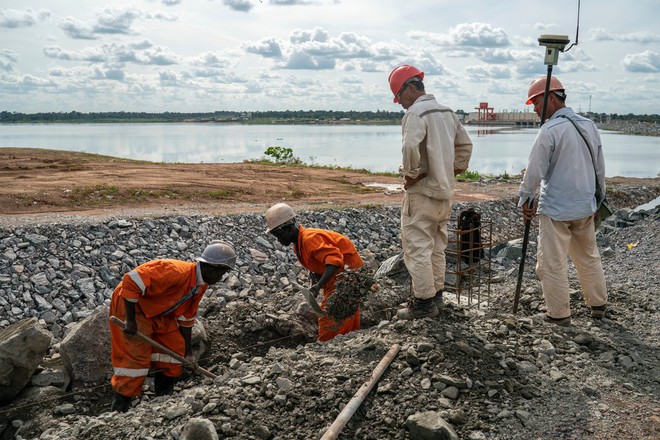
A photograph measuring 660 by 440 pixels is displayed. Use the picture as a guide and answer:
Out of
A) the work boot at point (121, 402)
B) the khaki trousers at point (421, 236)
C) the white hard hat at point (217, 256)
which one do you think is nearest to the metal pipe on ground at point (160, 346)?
the work boot at point (121, 402)

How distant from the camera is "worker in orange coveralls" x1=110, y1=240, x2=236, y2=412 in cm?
516

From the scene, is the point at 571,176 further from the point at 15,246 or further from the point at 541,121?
the point at 15,246

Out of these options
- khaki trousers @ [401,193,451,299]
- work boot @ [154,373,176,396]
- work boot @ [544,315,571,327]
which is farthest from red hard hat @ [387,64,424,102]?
work boot @ [154,373,176,396]

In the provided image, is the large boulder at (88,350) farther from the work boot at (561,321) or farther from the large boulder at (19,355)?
the work boot at (561,321)

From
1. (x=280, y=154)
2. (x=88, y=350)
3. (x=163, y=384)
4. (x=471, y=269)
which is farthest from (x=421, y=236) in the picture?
(x=280, y=154)

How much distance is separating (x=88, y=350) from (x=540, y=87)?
5086 millimetres

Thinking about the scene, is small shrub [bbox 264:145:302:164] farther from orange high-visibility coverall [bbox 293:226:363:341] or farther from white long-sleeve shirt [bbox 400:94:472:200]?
white long-sleeve shirt [bbox 400:94:472:200]

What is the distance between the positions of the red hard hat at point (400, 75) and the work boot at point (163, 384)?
11.0 ft

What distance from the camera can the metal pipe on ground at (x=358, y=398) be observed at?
13.2 feet

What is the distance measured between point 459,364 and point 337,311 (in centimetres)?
144

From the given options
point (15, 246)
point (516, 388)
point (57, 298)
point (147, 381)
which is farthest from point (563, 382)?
point (15, 246)

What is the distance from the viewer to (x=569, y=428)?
4168 mm

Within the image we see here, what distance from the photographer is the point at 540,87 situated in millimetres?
5707

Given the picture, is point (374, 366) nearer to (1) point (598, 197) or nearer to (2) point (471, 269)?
(2) point (471, 269)
